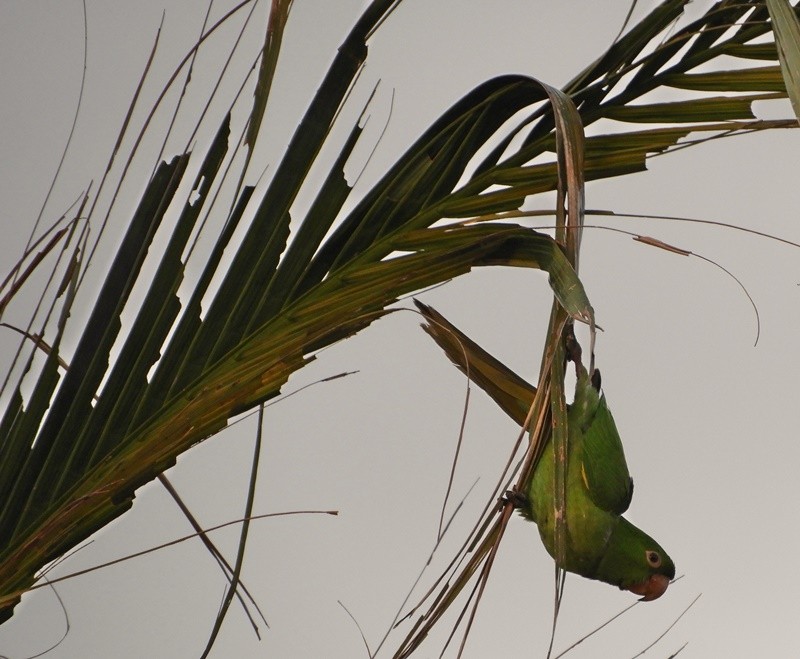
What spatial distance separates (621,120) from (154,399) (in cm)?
35

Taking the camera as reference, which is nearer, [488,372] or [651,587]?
[488,372]

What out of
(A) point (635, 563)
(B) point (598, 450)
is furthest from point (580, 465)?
(A) point (635, 563)

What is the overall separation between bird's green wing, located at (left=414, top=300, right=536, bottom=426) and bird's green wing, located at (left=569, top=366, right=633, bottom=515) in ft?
0.12

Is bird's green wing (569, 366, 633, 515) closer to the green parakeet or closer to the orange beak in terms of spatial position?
the green parakeet

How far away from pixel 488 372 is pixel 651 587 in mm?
278

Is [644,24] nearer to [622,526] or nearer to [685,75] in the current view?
[685,75]

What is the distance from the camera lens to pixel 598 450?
528 millimetres

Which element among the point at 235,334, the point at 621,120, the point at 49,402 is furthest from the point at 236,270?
the point at 621,120

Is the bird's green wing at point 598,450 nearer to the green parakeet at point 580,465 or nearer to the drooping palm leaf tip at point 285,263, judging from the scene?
the green parakeet at point 580,465

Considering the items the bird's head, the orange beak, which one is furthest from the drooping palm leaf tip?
the orange beak

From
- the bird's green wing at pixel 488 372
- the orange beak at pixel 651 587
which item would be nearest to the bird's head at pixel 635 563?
the orange beak at pixel 651 587

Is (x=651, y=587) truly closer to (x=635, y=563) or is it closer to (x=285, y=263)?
(x=635, y=563)

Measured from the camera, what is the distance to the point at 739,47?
53 centimetres

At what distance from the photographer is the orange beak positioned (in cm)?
Result: 66
